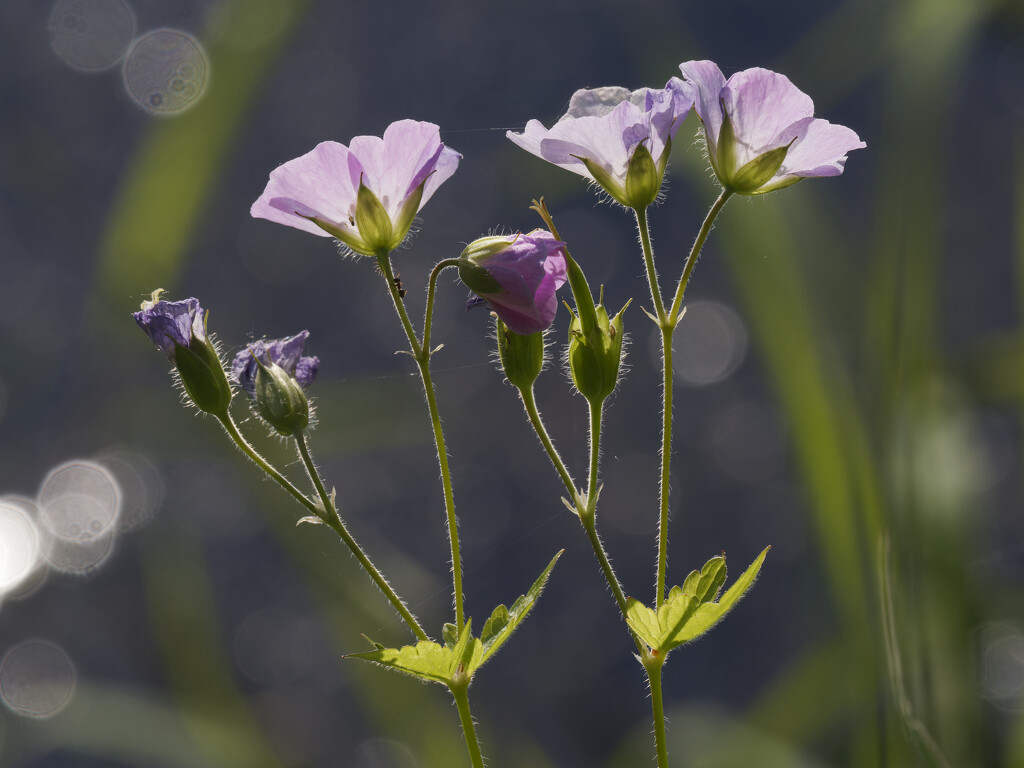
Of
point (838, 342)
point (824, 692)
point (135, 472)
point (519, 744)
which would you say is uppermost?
point (838, 342)

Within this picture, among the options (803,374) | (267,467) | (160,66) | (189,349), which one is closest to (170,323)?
(189,349)

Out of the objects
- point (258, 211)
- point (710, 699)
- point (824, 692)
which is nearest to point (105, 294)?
point (258, 211)

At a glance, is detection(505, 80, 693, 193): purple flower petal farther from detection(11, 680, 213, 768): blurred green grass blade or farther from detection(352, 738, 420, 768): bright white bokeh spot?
detection(352, 738, 420, 768): bright white bokeh spot

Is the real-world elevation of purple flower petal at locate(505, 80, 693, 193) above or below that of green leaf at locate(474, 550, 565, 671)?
above

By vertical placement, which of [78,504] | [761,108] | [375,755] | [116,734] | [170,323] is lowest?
[375,755]

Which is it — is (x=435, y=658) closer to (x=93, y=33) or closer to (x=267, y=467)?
(x=267, y=467)

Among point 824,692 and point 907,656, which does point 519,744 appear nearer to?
point 824,692

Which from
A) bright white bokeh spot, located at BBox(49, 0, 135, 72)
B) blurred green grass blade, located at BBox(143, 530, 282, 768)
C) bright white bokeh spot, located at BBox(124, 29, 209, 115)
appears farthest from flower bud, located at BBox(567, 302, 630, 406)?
bright white bokeh spot, located at BBox(49, 0, 135, 72)
